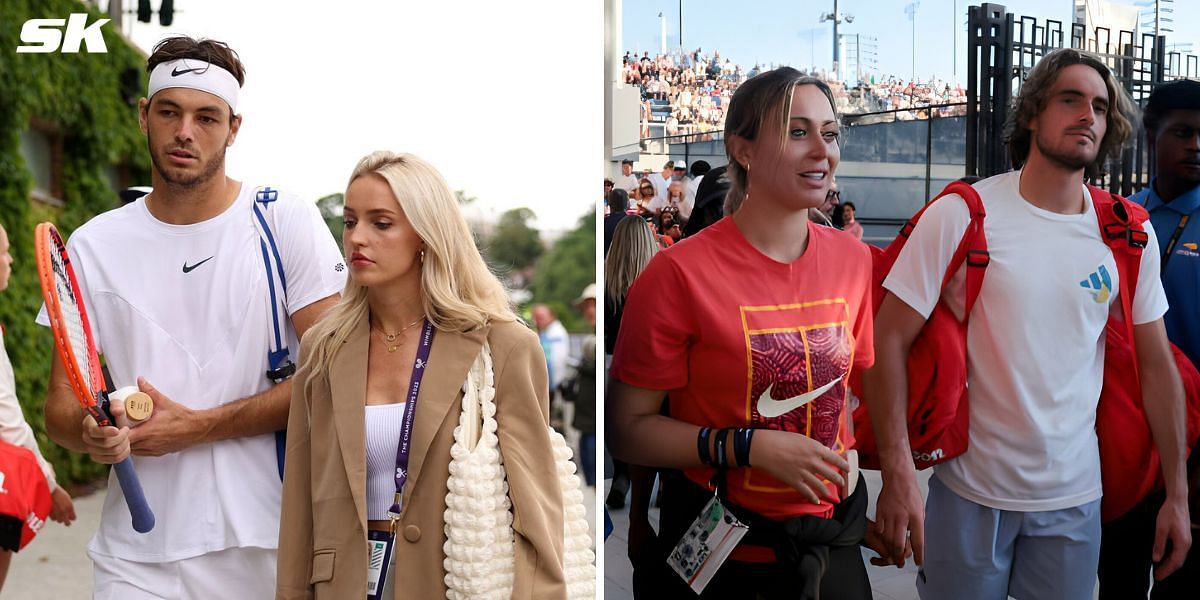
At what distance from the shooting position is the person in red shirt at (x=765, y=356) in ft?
7.14

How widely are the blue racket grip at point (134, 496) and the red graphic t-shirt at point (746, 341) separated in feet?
3.66

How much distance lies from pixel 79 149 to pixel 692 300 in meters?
4.37

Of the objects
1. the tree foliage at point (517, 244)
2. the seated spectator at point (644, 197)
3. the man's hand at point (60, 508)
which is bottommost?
the tree foliage at point (517, 244)

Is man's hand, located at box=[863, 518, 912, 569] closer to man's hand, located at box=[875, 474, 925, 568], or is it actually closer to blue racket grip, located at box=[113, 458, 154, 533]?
man's hand, located at box=[875, 474, 925, 568]

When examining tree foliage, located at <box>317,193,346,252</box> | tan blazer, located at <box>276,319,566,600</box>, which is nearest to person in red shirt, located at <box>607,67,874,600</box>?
tan blazer, located at <box>276,319,566,600</box>

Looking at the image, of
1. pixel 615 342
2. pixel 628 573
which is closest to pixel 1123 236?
pixel 615 342

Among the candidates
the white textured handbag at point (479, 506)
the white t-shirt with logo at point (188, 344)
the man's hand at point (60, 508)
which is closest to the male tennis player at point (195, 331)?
the white t-shirt with logo at point (188, 344)

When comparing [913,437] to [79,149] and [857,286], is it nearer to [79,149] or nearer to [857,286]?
[857,286]

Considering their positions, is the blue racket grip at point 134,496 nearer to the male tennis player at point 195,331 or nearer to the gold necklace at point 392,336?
the male tennis player at point 195,331

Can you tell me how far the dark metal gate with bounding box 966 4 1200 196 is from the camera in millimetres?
2582

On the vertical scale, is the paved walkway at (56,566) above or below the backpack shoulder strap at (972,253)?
below

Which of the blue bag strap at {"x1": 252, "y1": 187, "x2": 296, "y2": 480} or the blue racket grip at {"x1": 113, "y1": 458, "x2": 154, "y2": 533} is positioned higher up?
the blue bag strap at {"x1": 252, "y1": 187, "x2": 296, "y2": 480}

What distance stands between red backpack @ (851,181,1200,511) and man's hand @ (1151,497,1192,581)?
0.08 m

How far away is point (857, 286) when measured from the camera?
90.8 inches
